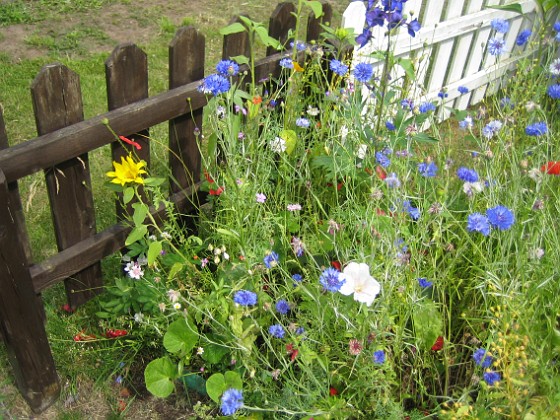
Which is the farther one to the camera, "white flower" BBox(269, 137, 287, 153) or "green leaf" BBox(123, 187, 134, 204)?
"white flower" BBox(269, 137, 287, 153)

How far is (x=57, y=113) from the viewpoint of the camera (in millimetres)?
1898

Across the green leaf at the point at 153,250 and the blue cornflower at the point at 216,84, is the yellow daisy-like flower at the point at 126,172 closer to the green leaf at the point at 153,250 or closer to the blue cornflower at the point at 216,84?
the green leaf at the point at 153,250

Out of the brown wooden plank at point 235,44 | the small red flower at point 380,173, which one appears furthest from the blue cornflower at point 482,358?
the brown wooden plank at point 235,44

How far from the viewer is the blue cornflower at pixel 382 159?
2023 millimetres

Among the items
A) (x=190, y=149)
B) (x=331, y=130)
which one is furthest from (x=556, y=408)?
(x=190, y=149)

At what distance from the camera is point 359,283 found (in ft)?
4.70

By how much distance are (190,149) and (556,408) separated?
5.35 ft

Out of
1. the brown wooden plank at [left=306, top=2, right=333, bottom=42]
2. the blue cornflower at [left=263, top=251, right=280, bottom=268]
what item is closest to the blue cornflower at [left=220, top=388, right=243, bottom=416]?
the blue cornflower at [left=263, top=251, right=280, bottom=268]

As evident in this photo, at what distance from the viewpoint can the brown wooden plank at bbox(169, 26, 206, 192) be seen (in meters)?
2.22

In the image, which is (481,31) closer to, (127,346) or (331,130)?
(331,130)

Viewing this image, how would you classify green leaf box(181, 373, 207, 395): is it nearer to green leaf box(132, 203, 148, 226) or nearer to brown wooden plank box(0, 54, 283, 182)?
green leaf box(132, 203, 148, 226)

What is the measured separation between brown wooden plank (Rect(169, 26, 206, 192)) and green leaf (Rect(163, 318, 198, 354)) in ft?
1.95

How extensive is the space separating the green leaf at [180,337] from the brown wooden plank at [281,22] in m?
1.31

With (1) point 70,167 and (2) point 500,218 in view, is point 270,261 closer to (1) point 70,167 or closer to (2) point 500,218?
(2) point 500,218
